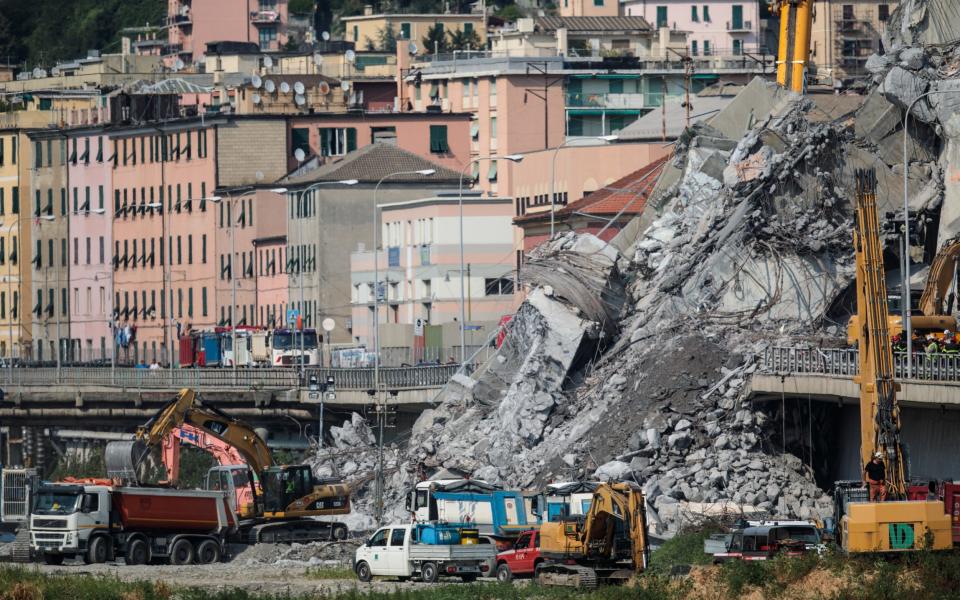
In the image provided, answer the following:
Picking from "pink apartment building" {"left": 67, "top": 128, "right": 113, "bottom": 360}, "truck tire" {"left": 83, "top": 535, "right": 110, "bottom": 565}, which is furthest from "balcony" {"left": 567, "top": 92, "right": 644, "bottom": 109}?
"truck tire" {"left": 83, "top": 535, "right": 110, "bottom": 565}

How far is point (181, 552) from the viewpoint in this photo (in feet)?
263

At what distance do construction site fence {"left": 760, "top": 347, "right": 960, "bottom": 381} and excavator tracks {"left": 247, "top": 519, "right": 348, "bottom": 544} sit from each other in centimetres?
1488

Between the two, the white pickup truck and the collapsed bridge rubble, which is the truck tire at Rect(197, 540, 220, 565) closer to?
the white pickup truck

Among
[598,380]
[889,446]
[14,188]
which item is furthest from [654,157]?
[889,446]

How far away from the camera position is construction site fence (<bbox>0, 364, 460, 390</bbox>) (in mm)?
110625

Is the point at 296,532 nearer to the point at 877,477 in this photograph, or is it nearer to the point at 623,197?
the point at 877,477

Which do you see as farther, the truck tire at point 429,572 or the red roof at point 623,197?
the red roof at point 623,197

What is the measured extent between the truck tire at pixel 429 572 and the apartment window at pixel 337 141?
3950 inches

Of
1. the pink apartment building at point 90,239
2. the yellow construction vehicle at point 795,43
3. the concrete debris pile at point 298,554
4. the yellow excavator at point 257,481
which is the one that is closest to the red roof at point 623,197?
the yellow construction vehicle at point 795,43

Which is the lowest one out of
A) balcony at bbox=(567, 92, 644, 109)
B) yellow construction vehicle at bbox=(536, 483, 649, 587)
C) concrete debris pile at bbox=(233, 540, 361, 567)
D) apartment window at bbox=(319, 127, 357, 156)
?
concrete debris pile at bbox=(233, 540, 361, 567)

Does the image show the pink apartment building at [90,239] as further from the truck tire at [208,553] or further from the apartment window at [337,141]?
the truck tire at [208,553]

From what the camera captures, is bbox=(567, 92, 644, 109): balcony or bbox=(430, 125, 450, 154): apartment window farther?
bbox=(567, 92, 644, 109): balcony

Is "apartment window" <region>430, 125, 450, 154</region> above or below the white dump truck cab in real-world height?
above

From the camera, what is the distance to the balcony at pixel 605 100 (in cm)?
18300
